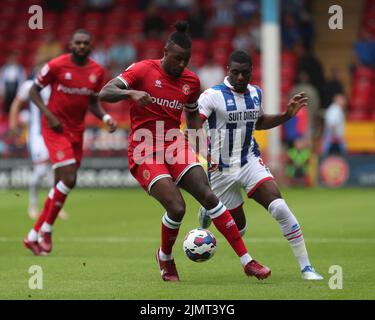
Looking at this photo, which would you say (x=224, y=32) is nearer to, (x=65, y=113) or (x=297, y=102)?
(x=65, y=113)

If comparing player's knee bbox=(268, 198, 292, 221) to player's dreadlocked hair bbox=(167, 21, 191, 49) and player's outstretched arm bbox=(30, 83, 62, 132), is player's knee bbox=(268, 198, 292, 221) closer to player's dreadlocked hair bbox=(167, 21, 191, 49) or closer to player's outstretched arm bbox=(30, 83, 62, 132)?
player's dreadlocked hair bbox=(167, 21, 191, 49)

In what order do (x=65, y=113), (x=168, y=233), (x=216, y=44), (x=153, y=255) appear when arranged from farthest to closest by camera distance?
(x=216, y=44)
(x=65, y=113)
(x=153, y=255)
(x=168, y=233)

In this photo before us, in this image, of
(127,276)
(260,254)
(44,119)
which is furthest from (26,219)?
(127,276)

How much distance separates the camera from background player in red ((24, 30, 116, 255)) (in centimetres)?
1298

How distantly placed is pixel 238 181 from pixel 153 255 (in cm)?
240

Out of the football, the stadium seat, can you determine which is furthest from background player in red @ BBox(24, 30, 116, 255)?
the stadium seat

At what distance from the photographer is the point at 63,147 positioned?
13.1 m

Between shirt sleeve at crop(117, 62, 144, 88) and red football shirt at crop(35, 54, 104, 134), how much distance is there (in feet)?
10.6

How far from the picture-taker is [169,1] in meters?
31.6

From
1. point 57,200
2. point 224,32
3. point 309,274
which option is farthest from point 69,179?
point 224,32

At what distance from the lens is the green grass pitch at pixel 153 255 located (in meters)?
9.45

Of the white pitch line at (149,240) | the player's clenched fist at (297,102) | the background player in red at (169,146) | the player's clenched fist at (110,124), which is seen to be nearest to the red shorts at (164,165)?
the background player in red at (169,146)

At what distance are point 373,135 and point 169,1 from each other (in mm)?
9259
